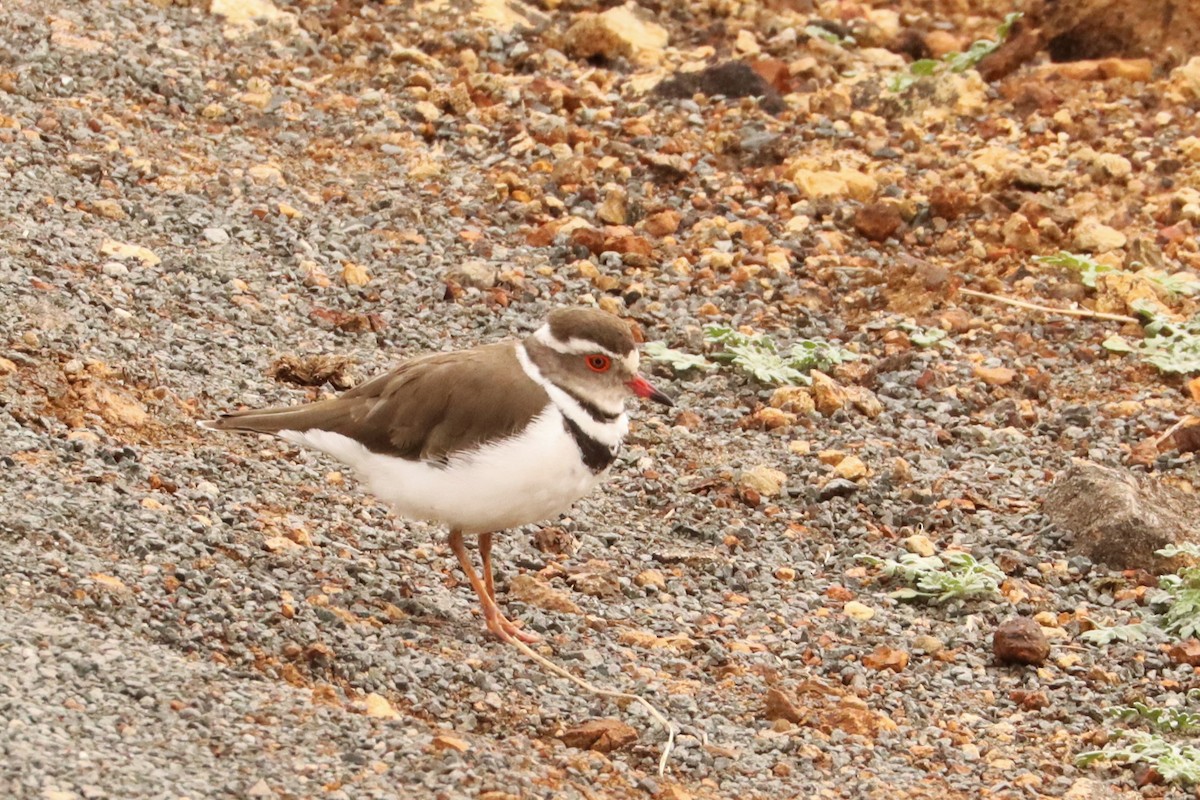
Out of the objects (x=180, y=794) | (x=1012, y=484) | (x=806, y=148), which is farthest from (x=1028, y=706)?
(x=806, y=148)

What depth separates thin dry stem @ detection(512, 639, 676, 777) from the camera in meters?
5.22

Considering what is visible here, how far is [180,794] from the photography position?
429cm

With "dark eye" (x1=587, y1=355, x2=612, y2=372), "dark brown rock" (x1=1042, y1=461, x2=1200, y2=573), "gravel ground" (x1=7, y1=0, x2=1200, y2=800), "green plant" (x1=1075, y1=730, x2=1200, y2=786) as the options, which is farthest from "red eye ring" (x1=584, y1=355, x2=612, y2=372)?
"dark brown rock" (x1=1042, y1=461, x2=1200, y2=573)

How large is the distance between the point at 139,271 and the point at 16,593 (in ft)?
9.35

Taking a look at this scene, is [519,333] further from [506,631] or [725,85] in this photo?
[725,85]

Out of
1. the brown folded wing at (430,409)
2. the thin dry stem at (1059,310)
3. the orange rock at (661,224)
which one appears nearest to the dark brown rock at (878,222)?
the thin dry stem at (1059,310)

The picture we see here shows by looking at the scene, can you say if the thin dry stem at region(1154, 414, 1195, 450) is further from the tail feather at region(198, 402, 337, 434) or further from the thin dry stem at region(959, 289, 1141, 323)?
the tail feather at region(198, 402, 337, 434)

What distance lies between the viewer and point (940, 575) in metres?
6.51

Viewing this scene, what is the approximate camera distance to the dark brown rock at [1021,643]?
19.7 feet

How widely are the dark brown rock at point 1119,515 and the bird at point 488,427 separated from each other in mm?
Result: 2030

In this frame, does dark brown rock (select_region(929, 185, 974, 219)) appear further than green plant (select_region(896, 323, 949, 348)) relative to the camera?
Yes

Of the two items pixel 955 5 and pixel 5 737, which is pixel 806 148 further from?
pixel 5 737

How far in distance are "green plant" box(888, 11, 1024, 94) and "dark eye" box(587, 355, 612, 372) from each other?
5.63m

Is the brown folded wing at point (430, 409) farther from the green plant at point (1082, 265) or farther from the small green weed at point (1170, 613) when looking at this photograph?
the green plant at point (1082, 265)
